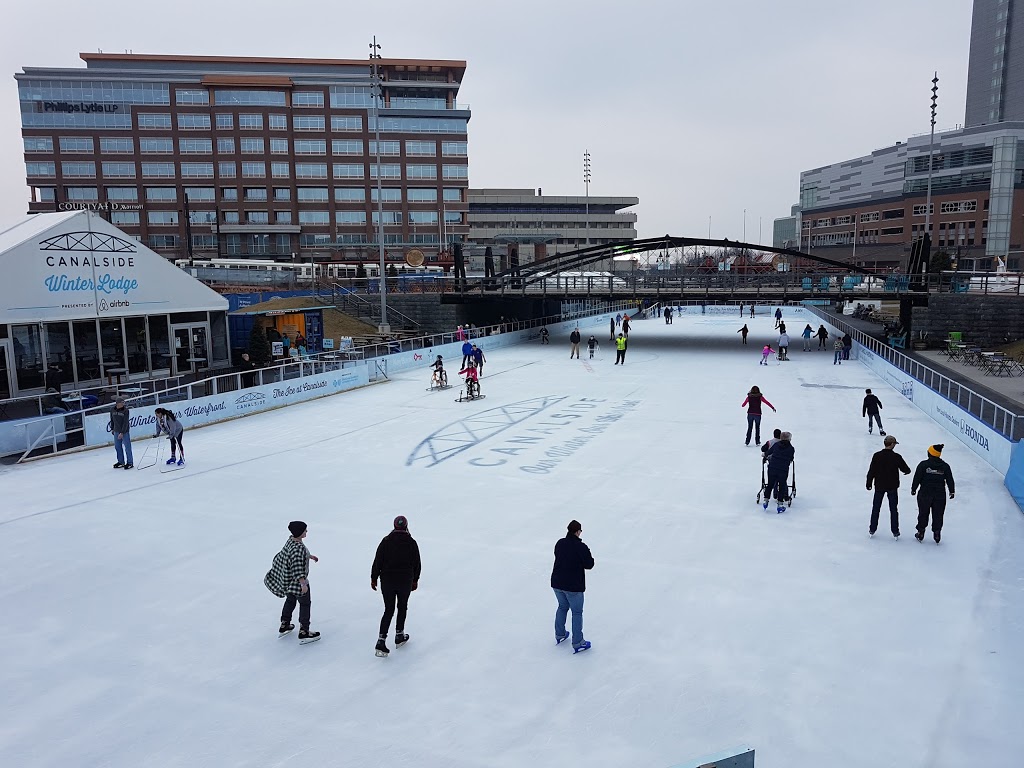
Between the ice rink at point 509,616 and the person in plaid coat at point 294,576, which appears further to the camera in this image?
the person in plaid coat at point 294,576

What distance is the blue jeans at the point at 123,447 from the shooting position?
15.7m

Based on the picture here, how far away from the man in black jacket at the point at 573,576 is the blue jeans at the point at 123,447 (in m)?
11.9

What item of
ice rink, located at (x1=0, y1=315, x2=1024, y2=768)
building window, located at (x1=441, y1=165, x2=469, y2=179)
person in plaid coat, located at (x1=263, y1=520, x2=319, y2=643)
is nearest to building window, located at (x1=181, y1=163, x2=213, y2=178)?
building window, located at (x1=441, y1=165, x2=469, y2=179)

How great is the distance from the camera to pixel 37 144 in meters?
77.4

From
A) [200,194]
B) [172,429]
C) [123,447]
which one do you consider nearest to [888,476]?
[172,429]

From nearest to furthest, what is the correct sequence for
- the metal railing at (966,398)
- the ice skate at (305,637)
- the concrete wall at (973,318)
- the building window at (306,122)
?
the ice skate at (305,637), the metal railing at (966,398), the concrete wall at (973,318), the building window at (306,122)

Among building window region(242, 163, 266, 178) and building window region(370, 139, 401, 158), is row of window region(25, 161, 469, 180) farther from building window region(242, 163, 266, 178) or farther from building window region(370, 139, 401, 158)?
building window region(370, 139, 401, 158)

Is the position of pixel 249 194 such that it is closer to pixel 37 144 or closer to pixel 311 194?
pixel 311 194

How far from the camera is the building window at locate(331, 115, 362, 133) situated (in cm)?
8244

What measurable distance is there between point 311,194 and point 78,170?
2470 centimetres

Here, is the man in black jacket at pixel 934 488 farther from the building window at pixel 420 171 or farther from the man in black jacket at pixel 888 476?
the building window at pixel 420 171

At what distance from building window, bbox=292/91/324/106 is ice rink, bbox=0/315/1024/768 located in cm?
7340

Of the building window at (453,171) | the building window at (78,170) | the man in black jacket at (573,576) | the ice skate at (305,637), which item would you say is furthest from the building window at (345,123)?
the man in black jacket at (573,576)

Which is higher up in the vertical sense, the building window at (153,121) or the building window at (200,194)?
the building window at (153,121)
